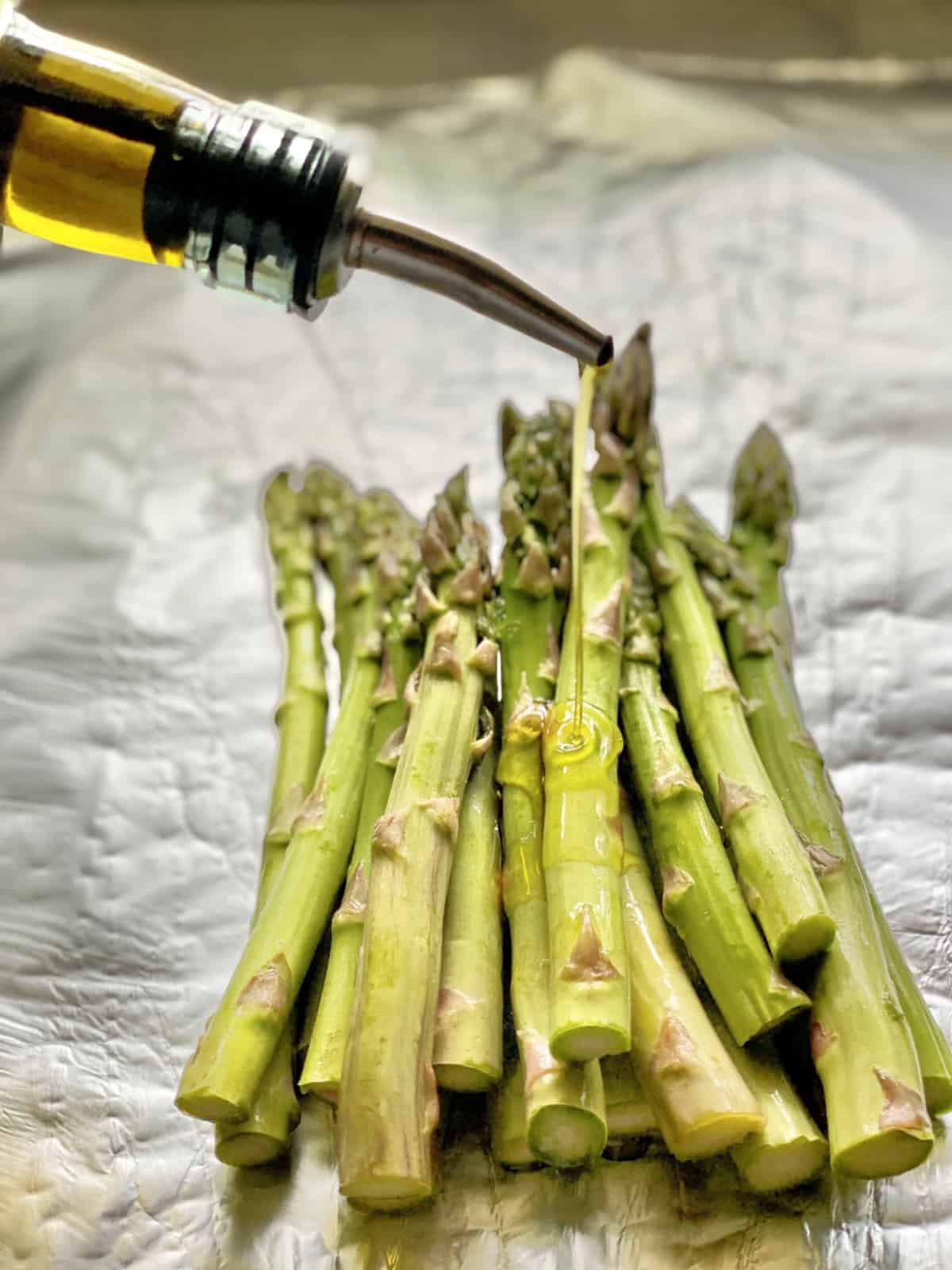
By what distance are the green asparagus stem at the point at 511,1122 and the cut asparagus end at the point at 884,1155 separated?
29 cm

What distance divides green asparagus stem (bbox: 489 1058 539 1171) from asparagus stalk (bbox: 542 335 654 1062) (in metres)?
0.10

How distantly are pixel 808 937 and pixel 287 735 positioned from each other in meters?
0.71

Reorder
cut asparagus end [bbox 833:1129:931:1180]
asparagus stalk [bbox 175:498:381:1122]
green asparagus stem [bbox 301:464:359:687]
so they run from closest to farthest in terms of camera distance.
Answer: cut asparagus end [bbox 833:1129:931:1180]
asparagus stalk [bbox 175:498:381:1122]
green asparagus stem [bbox 301:464:359:687]

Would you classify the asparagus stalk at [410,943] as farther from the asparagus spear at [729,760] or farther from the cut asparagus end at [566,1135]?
the asparagus spear at [729,760]

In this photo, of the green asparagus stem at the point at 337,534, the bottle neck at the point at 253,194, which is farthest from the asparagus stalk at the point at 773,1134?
the bottle neck at the point at 253,194

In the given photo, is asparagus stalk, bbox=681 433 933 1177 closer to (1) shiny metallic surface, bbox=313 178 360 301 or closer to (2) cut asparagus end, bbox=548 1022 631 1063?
(2) cut asparagus end, bbox=548 1022 631 1063

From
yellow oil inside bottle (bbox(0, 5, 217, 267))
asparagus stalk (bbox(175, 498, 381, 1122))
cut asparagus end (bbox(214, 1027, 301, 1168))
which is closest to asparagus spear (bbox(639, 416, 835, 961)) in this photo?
asparagus stalk (bbox(175, 498, 381, 1122))

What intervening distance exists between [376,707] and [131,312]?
126 centimetres

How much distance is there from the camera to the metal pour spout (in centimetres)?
131

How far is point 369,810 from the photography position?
1452 mm

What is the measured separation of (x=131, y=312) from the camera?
8.08 feet

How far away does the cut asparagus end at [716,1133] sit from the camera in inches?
46.3

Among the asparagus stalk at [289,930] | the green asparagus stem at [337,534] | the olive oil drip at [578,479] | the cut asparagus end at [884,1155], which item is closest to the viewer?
the cut asparagus end at [884,1155]

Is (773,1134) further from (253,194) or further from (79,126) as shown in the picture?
(79,126)
